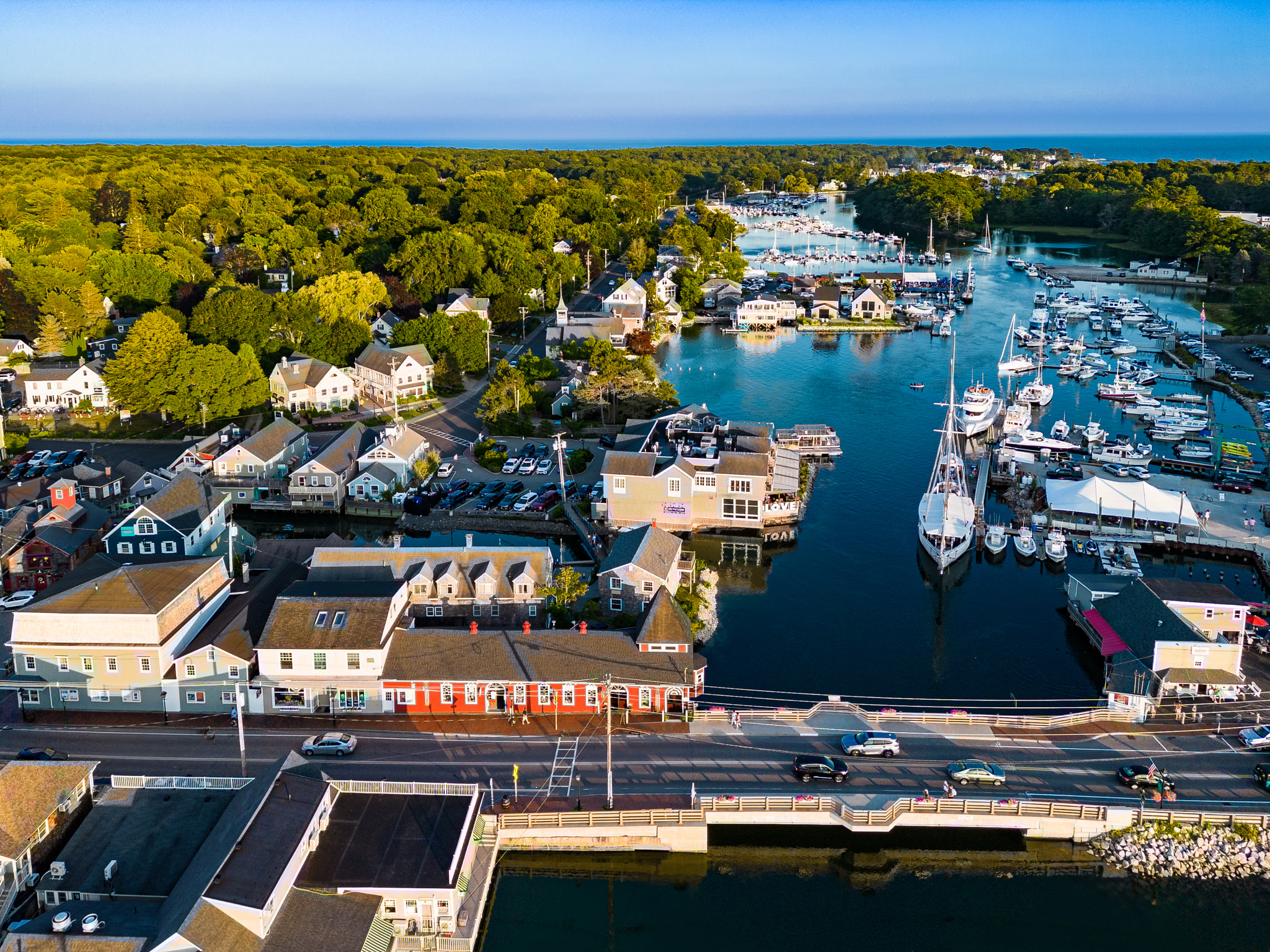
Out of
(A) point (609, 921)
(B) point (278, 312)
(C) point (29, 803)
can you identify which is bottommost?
(A) point (609, 921)

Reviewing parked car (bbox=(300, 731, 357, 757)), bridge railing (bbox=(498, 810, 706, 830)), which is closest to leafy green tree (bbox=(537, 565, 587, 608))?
parked car (bbox=(300, 731, 357, 757))

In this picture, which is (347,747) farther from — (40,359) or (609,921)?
(40,359)

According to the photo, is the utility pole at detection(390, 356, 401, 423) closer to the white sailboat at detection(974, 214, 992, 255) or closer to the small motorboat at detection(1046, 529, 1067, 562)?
the small motorboat at detection(1046, 529, 1067, 562)

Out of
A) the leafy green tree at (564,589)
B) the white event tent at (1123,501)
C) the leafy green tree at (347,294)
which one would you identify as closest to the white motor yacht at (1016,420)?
the white event tent at (1123,501)

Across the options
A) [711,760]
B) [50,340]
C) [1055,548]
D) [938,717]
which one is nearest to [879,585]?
[1055,548]

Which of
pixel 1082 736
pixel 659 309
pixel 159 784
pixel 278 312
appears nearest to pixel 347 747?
pixel 159 784

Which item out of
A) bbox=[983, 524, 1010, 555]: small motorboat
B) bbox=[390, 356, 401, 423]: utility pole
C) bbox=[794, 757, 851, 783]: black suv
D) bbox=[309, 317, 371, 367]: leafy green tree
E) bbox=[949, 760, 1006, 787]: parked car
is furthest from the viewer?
bbox=[309, 317, 371, 367]: leafy green tree
